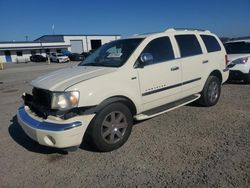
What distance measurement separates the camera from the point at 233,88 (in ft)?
27.1

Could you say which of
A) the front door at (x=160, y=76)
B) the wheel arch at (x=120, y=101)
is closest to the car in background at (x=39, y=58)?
the front door at (x=160, y=76)

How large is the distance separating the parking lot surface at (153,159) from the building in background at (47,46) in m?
53.1

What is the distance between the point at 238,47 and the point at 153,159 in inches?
306

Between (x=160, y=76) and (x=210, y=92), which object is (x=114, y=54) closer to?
(x=160, y=76)

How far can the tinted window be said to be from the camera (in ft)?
14.8

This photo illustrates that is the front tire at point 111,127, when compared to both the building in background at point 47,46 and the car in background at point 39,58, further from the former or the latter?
the building in background at point 47,46

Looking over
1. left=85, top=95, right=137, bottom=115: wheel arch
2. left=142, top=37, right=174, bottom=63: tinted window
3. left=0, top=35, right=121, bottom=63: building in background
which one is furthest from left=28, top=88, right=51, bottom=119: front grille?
left=0, top=35, right=121, bottom=63: building in background

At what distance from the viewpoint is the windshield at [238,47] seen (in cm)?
920

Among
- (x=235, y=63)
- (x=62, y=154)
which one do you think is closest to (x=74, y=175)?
(x=62, y=154)

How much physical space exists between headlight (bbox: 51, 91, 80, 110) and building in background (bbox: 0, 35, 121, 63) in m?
53.6

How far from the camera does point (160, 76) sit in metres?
4.48

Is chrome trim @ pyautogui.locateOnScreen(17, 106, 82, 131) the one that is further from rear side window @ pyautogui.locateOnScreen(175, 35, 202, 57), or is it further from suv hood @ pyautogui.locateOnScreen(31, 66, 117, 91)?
rear side window @ pyautogui.locateOnScreen(175, 35, 202, 57)

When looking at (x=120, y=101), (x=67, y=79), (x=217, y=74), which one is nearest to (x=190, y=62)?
(x=217, y=74)

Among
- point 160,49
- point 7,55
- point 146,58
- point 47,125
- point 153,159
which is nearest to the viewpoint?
point 47,125
